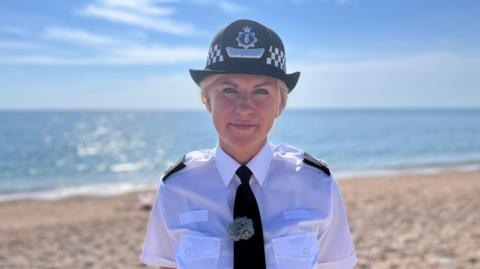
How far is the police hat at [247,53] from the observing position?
5.84ft

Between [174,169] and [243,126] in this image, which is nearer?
[243,126]

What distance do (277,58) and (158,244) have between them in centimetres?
91

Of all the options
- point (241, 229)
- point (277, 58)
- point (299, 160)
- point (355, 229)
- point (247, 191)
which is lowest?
point (355, 229)

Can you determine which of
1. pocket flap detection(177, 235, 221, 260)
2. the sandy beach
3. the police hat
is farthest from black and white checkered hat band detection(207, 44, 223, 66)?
the sandy beach

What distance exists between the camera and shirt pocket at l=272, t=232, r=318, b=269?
1.82 m

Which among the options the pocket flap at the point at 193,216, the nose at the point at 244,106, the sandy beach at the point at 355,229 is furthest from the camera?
the sandy beach at the point at 355,229

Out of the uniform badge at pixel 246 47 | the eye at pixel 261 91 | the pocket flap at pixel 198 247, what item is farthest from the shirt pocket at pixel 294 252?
the uniform badge at pixel 246 47

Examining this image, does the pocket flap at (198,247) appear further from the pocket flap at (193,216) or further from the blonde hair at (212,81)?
the blonde hair at (212,81)

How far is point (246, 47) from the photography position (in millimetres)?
1812

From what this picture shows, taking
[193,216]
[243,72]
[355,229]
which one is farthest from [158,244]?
[355,229]

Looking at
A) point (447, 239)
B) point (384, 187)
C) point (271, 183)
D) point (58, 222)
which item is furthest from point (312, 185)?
point (384, 187)

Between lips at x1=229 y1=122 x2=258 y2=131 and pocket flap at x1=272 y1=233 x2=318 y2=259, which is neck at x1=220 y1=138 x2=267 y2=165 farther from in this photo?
pocket flap at x1=272 y1=233 x2=318 y2=259

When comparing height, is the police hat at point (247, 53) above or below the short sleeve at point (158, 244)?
above

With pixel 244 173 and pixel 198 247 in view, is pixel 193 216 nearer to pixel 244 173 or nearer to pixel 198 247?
pixel 198 247
